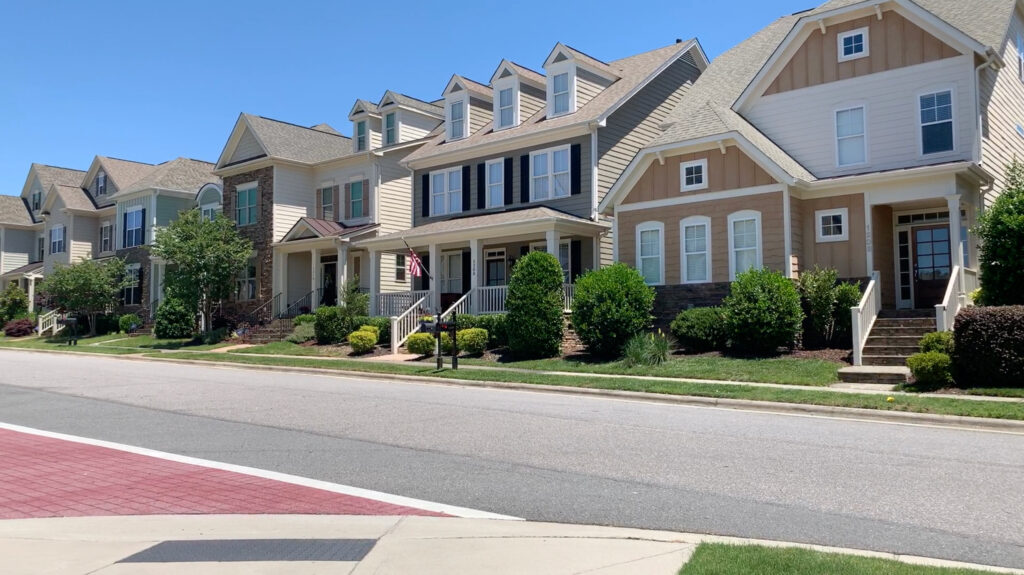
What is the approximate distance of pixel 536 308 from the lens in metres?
22.5

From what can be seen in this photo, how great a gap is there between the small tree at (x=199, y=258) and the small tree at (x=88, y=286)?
8152mm

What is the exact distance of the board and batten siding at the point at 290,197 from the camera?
36.0 meters

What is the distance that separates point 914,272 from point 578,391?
11.2m

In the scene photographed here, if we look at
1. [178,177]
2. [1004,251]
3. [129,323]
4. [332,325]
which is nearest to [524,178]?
[332,325]

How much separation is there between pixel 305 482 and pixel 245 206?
32.0 metres

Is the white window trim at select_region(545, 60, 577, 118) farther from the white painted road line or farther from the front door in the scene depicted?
the white painted road line

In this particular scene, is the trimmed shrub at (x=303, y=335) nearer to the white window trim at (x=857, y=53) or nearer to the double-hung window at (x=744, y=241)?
the double-hung window at (x=744, y=241)

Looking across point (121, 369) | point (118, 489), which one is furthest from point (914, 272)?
point (121, 369)

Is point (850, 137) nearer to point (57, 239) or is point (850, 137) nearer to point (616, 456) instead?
point (616, 456)

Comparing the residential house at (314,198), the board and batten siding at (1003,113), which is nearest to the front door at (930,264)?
the board and batten siding at (1003,113)

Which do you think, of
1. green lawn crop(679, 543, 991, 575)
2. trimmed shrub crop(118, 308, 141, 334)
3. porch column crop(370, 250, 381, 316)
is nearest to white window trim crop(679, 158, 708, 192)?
porch column crop(370, 250, 381, 316)

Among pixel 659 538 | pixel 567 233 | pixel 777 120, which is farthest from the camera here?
pixel 567 233

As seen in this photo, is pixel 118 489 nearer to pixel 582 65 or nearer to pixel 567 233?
pixel 567 233

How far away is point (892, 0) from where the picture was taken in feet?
69.9
